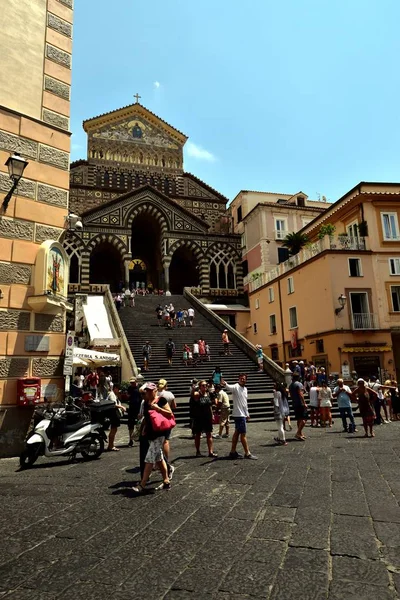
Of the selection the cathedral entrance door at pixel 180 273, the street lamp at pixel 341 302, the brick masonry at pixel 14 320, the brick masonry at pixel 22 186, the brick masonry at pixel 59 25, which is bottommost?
the brick masonry at pixel 14 320

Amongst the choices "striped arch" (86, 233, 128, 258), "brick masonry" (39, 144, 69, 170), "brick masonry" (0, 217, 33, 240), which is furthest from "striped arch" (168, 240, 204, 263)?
"brick masonry" (0, 217, 33, 240)

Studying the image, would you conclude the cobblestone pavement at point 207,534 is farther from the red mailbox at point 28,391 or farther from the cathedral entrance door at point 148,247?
the cathedral entrance door at point 148,247

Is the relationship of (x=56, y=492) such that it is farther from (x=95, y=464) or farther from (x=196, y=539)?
(x=196, y=539)

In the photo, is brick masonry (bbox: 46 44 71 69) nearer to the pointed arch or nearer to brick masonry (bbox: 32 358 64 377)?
brick masonry (bbox: 32 358 64 377)

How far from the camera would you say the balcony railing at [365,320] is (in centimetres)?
2184

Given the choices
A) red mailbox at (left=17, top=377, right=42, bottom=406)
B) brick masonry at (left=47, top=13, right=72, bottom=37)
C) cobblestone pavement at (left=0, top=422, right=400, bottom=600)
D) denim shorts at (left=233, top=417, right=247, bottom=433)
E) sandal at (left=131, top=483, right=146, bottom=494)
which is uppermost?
brick masonry at (left=47, top=13, right=72, bottom=37)

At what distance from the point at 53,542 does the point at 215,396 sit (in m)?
8.72

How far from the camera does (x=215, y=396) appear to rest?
40.2 ft

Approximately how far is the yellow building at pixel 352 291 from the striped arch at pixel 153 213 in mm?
11786

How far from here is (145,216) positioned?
113 feet

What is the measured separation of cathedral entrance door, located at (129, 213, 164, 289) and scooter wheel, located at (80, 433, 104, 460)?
26.3 m

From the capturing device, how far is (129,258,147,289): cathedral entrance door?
37.4 meters

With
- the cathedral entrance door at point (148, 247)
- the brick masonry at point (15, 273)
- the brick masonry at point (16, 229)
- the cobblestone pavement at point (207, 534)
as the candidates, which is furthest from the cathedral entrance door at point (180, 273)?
the cobblestone pavement at point (207, 534)

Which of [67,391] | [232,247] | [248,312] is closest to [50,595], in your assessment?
[67,391]
